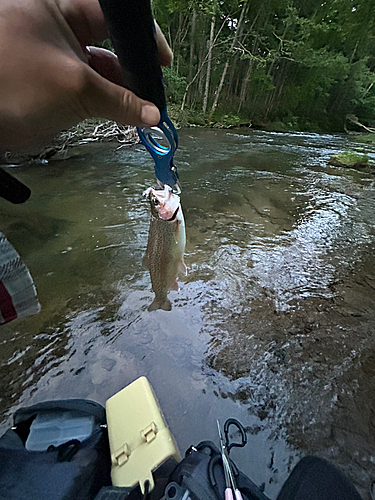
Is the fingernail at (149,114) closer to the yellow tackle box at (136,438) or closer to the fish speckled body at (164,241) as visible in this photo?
the fish speckled body at (164,241)

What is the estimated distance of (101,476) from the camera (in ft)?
4.84

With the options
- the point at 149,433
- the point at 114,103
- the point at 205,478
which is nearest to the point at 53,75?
the point at 114,103

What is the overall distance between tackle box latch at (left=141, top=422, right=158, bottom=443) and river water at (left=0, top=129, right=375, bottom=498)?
0.55m

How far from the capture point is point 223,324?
9.55 ft

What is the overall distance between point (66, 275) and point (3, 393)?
1555 mm

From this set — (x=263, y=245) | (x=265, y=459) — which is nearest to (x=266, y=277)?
(x=263, y=245)

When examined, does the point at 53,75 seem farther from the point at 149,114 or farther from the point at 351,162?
the point at 351,162

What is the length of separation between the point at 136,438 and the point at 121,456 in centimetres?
11

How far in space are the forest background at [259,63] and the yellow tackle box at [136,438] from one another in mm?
17650

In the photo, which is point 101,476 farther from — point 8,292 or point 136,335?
point 136,335

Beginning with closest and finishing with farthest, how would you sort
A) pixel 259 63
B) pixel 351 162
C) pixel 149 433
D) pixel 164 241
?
pixel 149 433 < pixel 164 241 < pixel 351 162 < pixel 259 63

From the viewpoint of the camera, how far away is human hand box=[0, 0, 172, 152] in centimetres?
86

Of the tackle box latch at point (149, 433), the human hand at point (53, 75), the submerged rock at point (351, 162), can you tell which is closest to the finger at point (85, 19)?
the human hand at point (53, 75)

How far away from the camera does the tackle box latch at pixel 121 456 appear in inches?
59.2
